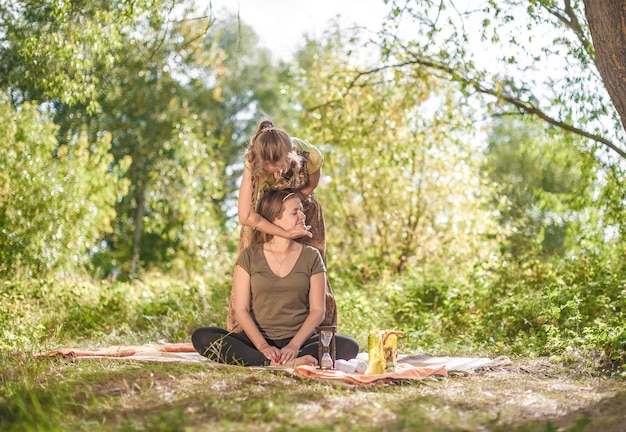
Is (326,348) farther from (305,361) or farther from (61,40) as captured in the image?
(61,40)

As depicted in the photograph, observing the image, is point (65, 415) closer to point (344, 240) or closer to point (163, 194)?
point (344, 240)

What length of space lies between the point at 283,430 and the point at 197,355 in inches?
90.2

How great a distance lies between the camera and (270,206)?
459 centimetres

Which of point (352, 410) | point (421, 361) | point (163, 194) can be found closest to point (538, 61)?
point (421, 361)

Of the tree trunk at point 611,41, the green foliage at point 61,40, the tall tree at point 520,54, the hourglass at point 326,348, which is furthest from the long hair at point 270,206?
the tall tree at point 520,54

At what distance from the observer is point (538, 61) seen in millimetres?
6949

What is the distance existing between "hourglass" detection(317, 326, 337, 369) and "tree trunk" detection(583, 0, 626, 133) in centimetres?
227

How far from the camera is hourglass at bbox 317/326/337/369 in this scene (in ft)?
13.7

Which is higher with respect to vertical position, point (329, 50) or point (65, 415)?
point (329, 50)

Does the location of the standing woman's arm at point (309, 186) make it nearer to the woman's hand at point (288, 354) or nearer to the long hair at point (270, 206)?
the long hair at point (270, 206)

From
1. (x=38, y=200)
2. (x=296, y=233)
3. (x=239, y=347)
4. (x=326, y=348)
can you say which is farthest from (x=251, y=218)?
Result: (x=38, y=200)

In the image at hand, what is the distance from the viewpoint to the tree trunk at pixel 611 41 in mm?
4555

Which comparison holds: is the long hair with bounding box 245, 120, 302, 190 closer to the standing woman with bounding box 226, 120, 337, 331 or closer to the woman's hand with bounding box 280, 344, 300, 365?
the standing woman with bounding box 226, 120, 337, 331

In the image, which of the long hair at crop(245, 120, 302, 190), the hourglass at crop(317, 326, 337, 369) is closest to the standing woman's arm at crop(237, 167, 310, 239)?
the long hair at crop(245, 120, 302, 190)
